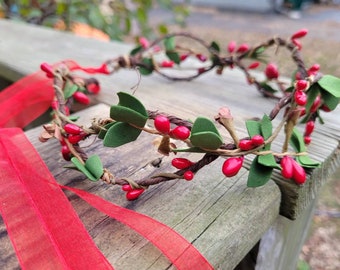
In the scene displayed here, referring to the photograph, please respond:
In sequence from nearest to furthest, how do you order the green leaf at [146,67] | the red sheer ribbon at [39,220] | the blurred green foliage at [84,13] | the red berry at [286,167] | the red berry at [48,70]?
the red sheer ribbon at [39,220]
the red berry at [286,167]
the red berry at [48,70]
the green leaf at [146,67]
the blurred green foliage at [84,13]

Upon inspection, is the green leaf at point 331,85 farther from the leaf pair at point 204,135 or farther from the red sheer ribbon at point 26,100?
the red sheer ribbon at point 26,100

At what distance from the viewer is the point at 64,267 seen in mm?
419

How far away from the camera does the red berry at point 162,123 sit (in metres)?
0.48

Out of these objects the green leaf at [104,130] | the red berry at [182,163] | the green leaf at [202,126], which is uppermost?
the green leaf at [202,126]

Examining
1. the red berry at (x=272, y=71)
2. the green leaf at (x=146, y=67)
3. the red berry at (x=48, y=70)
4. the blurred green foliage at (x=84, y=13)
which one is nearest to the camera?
the red berry at (x=48, y=70)

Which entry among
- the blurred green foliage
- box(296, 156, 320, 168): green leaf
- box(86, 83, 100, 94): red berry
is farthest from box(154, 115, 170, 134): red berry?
the blurred green foliage

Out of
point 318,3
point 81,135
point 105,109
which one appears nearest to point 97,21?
point 105,109

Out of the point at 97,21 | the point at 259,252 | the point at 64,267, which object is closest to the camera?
the point at 64,267

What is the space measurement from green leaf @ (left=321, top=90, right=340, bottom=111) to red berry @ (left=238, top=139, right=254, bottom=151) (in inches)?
8.6

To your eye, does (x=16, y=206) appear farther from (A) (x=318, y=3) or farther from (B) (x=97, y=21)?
(A) (x=318, y=3)

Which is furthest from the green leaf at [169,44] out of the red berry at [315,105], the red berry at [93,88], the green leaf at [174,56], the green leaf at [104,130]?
the green leaf at [104,130]

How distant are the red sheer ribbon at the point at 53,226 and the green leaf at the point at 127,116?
111 millimetres

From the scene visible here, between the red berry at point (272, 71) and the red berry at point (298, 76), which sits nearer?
the red berry at point (298, 76)

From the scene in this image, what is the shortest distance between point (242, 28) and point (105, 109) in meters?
5.50
